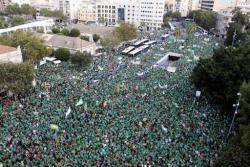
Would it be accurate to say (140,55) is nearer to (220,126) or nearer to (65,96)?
(65,96)

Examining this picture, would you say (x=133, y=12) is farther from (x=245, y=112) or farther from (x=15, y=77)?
(x=245, y=112)

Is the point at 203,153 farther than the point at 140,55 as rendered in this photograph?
No

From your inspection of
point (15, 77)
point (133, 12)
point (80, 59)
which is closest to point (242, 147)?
point (15, 77)

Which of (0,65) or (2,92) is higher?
(0,65)

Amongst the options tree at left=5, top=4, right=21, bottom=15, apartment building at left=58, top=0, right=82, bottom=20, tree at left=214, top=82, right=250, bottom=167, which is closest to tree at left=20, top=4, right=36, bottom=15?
tree at left=5, top=4, right=21, bottom=15

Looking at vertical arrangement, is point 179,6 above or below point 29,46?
above

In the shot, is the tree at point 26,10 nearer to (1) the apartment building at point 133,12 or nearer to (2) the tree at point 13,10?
(2) the tree at point 13,10

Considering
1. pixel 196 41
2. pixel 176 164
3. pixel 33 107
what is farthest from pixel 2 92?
pixel 196 41
